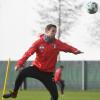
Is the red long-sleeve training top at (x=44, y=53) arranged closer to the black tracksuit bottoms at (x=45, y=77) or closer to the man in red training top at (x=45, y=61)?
the man in red training top at (x=45, y=61)

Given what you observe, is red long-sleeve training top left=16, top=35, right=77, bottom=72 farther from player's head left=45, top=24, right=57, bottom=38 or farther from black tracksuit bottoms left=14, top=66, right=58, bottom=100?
player's head left=45, top=24, right=57, bottom=38


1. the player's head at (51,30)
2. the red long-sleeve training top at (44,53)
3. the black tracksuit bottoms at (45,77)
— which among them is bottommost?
the black tracksuit bottoms at (45,77)

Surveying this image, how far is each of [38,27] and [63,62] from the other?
550cm

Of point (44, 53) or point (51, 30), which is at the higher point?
point (51, 30)

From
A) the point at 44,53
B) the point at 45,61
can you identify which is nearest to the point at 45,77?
the point at 45,61

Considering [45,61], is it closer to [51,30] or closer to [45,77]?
[45,77]

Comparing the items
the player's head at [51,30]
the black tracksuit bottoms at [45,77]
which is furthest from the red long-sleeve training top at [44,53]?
the player's head at [51,30]

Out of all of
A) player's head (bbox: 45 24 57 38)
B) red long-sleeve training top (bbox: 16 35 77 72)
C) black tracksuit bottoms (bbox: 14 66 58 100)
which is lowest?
black tracksuit bottoms (bbox: 14 66 58 100)

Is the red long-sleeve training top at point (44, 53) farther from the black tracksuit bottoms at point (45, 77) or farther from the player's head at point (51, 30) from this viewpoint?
the player's head at point (51, 30)

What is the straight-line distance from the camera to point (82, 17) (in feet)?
161

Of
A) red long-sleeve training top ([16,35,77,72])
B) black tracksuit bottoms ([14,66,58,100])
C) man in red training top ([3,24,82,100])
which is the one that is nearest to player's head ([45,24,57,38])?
man in red training top ([3,24,82,100])

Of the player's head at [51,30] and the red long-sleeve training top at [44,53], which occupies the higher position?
the player's head at [51,30]

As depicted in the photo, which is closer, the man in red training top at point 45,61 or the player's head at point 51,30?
the player's head at point 51,30

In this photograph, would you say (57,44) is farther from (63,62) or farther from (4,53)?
(4,53)
